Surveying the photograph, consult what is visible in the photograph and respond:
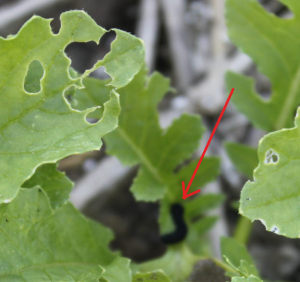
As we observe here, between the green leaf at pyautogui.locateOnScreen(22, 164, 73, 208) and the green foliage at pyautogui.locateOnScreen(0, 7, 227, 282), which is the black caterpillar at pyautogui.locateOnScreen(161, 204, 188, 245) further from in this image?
the green leaf at pyautogui.locateOnScreen(22, 164, 73, 208)

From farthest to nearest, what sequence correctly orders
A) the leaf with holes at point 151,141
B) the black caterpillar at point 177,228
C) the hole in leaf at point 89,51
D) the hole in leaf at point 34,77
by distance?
1. the hole in leaf at point 89,51
2. the black caterpillar at point 177,228
3. the leaf with holes at point 151,141
4. the hole in leaf at point 34,77

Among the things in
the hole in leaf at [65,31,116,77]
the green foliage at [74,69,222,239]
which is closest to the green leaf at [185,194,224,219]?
the green foliage at [74,69,222,239]

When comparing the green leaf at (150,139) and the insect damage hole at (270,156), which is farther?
the green leaf at (150,139)

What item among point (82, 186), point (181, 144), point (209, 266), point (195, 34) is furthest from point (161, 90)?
point (195, 34)

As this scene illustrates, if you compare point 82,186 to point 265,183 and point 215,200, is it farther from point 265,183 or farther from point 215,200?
point 265,183

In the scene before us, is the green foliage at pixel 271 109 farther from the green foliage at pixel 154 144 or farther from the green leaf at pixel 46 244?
the green leaf at pixel 46 244

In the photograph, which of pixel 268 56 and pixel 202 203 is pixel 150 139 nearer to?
pixel 202 203

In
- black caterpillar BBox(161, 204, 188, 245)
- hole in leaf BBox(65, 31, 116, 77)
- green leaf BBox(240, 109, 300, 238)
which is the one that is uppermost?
green leaf BBox(240, 109, 300, 238)

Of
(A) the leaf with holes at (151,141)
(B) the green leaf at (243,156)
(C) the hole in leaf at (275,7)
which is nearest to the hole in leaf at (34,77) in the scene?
(A) the leaf with holes at (151,141)
